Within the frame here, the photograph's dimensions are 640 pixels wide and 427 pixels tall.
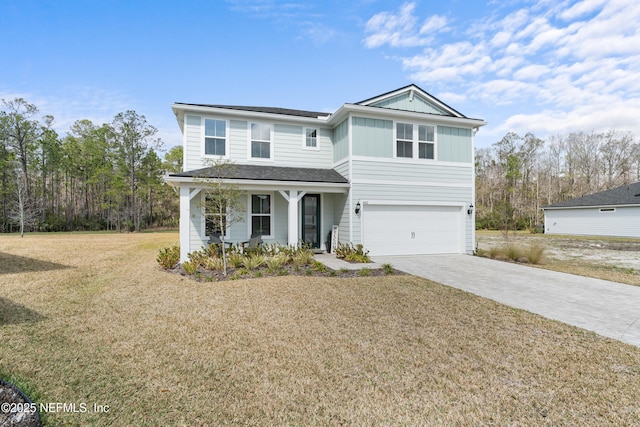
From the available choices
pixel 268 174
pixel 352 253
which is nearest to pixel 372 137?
pixel 268 174

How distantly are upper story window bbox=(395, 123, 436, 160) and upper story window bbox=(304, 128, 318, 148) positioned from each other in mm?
3434

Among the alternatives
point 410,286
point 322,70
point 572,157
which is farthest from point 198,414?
point 572,157

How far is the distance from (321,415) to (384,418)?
1.81 ft

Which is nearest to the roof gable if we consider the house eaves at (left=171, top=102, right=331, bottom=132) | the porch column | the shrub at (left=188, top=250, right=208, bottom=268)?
the house eaves at (left=171, top=102, right=331, bottom=132)

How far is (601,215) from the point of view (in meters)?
24.2

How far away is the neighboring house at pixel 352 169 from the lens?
11320 millimetres

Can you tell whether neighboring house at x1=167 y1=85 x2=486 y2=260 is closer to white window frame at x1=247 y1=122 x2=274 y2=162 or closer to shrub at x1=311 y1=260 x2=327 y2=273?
white window frame at x1=247 y1=122 x2=274 y2=162

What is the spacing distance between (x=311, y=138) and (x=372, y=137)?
2.75 m

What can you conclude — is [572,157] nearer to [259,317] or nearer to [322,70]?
[322,70]

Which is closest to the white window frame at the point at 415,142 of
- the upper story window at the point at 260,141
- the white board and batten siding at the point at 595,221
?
the upper story window at the point at 260,141

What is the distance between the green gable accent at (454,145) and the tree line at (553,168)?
81.4 ft

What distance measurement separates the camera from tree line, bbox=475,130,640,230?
35969 millimetres

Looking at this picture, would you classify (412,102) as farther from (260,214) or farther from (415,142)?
(260,214)

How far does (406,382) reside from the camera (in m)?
3.15
